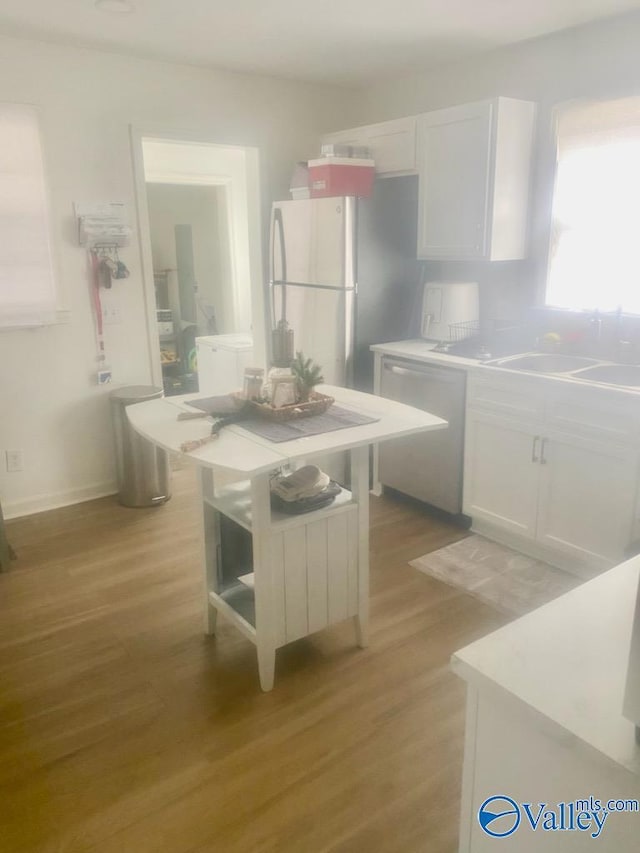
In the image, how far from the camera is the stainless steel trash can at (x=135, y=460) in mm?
3668

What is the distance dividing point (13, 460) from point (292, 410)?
2.13 metres

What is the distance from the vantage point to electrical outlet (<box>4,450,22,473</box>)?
3536 millimetres

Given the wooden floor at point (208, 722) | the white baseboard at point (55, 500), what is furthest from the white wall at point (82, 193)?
the wooden floor at point (208, 722)

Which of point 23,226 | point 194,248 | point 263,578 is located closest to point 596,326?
point 263,578

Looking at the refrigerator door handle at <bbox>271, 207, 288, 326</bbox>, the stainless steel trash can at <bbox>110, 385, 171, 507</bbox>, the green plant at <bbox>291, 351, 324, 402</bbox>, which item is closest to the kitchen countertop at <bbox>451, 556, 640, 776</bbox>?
the green plant at <bbox>291, 351, 324, 402</bbox>

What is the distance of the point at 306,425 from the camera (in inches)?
83.7

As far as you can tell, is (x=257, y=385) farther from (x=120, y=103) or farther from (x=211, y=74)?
(x=211, y=74)

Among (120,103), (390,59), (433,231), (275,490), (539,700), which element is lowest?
(275,490)

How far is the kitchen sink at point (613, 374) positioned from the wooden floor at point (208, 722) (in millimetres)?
1130

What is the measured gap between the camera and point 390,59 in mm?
3646

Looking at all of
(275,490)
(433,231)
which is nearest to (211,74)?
(433,231)

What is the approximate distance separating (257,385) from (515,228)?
185 cm

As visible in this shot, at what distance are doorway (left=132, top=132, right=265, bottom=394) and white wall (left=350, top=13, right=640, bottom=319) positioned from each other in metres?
2.11

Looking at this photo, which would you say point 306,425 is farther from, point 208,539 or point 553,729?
point 553,729
